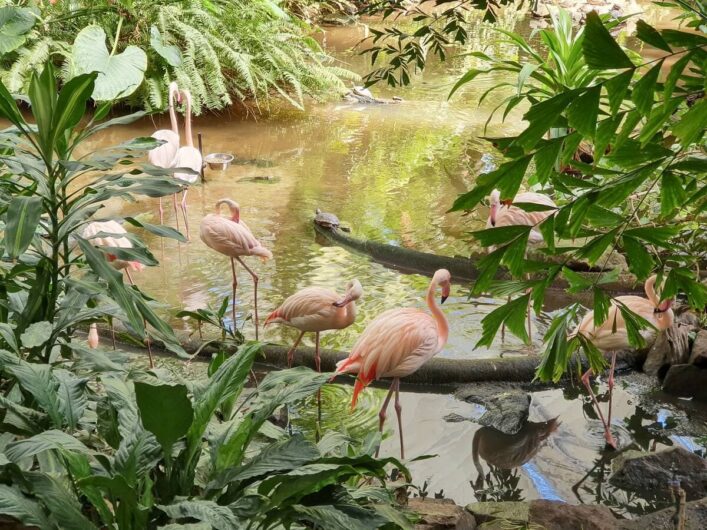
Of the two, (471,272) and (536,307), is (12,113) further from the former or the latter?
(471,272)

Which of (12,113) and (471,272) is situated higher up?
(12,113)

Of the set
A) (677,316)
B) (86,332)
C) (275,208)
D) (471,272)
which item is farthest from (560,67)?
(275,208)

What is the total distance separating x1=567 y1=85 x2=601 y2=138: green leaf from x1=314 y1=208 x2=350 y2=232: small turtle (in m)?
5.09

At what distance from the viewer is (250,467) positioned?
6.68ft

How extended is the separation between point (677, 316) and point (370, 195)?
123 inches

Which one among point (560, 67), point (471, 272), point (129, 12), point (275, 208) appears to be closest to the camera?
point (560, 67)

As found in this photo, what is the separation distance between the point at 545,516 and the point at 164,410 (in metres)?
1.50

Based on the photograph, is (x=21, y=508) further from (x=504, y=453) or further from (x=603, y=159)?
(x=504, y=453)

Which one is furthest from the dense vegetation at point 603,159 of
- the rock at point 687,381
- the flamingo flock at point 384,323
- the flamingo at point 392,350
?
the rock at point 687,381

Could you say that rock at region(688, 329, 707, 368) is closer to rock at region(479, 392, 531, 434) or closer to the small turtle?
rock at region(479, 392, 531, 434)

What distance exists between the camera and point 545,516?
2.74 meters

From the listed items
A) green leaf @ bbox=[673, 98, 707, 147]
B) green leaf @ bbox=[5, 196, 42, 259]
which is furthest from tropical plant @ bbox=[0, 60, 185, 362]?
green leaf @ bbox=[673, 98, 707, 147]

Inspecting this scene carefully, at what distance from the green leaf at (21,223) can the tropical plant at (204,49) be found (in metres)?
6.19

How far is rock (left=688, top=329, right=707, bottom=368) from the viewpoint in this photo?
4027mm
